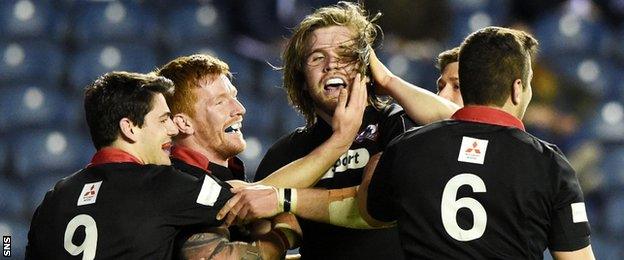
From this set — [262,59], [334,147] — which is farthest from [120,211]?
[262,59]

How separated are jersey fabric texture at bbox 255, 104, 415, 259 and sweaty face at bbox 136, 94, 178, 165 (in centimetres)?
62

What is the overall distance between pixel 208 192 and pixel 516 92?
1.02 meters

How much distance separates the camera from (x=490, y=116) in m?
2.83

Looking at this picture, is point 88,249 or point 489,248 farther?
point 88,249

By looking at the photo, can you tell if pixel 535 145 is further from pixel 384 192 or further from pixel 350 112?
pixel 350 112

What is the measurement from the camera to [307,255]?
12.1 ft

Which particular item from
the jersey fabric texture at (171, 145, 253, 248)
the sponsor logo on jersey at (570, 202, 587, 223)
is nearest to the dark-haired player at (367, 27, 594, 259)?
the sponsor logo on jersey at (570, 202, 587, 223)

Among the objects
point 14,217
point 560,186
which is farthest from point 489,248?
point 14,217

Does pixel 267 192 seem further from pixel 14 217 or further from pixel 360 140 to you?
pixel 14 217

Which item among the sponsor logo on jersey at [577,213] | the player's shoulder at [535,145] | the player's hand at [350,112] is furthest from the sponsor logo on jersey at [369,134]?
the sponsor logo on jersey at [577,213]

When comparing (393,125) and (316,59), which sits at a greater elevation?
(316,59)

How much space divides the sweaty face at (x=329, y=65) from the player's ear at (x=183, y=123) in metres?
0.47

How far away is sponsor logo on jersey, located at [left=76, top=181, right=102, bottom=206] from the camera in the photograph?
3.06 metres

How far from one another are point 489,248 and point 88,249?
3.94 feet
